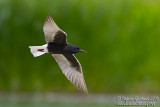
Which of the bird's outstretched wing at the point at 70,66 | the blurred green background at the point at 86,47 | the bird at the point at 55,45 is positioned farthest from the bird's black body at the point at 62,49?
the blurred green background at the point at 86,47

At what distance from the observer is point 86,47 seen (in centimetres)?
1186

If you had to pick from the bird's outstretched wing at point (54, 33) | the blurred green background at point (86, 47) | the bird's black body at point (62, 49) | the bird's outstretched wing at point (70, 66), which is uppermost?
the bird's outstretched wing at point (54, 33)

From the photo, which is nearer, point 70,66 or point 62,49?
point 62,49

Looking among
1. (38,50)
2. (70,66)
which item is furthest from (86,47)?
(38,50)

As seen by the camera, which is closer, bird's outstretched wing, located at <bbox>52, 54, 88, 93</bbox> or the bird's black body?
the bird's black body

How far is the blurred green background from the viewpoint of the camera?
11734mm

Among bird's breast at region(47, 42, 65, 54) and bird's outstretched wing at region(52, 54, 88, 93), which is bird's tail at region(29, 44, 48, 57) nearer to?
bird's breast at region(47, 42, 65, 54)

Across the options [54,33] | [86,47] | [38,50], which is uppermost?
[54,33]

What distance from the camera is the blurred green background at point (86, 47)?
1173 centimetres

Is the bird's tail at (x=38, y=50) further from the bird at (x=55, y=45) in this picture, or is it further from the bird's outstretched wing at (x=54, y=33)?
the bird's outstretched wing at (x=54, y=33)

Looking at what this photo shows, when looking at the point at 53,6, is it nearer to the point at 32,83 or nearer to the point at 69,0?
the point at 69,0

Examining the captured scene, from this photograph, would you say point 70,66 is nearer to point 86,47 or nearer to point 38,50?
point 38,50

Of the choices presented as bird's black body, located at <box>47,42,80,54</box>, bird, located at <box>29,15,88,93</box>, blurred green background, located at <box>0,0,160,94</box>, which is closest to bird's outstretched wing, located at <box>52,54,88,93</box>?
bird, located at <box>29,15,88,93</box>

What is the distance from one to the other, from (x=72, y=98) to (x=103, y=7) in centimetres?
207
